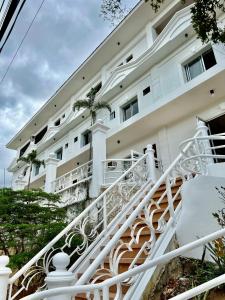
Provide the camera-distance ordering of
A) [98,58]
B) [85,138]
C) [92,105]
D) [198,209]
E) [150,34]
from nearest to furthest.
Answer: [198,209] < [92,105] < [150,34] < [85,138] < [98,58]

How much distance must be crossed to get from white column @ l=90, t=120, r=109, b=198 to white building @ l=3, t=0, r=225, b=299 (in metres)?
0.03

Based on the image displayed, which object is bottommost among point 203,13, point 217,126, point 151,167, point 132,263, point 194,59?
point 132,263

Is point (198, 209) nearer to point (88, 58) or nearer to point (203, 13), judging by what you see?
point (203, 13)

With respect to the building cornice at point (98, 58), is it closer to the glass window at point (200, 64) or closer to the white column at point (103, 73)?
the white column at point (103, 73)

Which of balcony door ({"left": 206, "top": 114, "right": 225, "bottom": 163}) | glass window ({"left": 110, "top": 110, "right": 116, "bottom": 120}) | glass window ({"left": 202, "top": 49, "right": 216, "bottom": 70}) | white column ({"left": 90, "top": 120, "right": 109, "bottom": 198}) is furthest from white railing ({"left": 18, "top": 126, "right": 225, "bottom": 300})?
glass window ({"left": 110, "top": 110, "right": 116, "bottom": 120})

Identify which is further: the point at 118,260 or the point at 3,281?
the point at 118,260

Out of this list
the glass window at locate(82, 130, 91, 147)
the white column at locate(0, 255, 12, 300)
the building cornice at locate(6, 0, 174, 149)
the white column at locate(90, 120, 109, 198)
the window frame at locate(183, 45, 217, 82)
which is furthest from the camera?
the glass window at locate(82, 130, 91, 147)

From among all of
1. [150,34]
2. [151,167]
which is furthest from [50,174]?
[150,34]

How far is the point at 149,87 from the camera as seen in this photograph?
10859 millimetres

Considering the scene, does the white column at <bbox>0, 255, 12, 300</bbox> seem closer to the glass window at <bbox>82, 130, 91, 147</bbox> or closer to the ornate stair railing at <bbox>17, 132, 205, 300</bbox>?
the ornate stair railing at <bbox>17, 132, 205, 300</bbox>

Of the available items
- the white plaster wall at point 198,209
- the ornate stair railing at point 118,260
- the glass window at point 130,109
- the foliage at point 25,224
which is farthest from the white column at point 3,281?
the glass window at point 130,109

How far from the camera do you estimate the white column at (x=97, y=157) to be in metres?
6.99

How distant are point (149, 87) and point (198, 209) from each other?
837 centimetres

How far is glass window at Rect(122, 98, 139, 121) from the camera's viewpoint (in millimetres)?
11594
